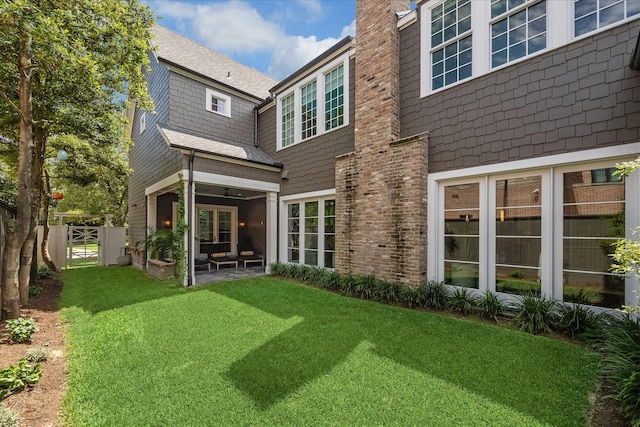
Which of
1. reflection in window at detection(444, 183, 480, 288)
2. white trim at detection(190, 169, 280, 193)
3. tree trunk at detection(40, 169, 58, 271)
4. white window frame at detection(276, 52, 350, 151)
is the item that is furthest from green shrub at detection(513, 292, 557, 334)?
tree trunk at detection(40, 169, 58, 271)

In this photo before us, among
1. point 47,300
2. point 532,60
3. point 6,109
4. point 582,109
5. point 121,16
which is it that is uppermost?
point 121,16

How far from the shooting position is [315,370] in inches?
132

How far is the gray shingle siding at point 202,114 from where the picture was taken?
9391mm

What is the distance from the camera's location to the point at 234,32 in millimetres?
12883

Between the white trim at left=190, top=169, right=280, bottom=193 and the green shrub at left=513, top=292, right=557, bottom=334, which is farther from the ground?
the white trim at left=190, top=169, right=280, bottom=193

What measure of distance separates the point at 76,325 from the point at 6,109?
5369 millimetres

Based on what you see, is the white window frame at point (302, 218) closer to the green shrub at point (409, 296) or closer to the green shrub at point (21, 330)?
the green shrub at point (409, 296)

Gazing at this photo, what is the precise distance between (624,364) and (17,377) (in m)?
6.59

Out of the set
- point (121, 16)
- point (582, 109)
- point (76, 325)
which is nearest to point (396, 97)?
point (582, 109)

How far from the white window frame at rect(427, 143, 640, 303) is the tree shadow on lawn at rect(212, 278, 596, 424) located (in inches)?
49.1

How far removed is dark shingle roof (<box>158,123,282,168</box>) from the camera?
7.92 meters

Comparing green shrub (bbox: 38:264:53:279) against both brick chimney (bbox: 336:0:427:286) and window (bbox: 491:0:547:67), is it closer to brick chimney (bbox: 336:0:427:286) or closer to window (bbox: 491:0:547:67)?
brick chimney (bbox: 336:0:427:286)

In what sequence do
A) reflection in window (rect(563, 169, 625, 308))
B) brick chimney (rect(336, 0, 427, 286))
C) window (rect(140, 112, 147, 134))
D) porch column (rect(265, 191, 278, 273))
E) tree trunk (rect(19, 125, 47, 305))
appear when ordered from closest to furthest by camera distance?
reflection in window (rect(563, 169, 625, 308)) < tree trunk (rect(19, 125, 47, 305)) < brick chimney (rect(336, 0, 427, 286)) < porch column (rect(265, 191, 278, 273)) < window (rect(140, 112, 147, 134))

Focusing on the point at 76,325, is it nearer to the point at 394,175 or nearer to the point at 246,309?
the point at 246,309
